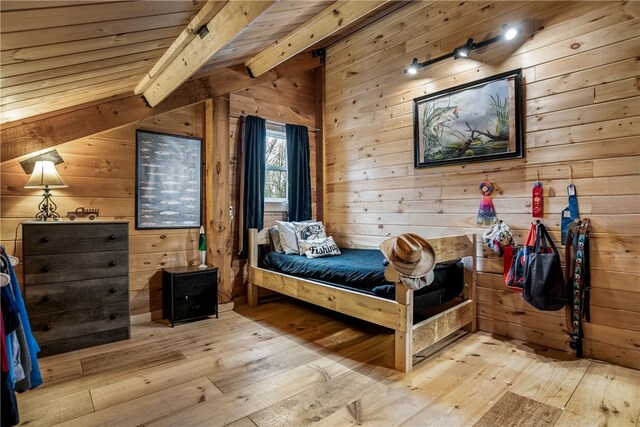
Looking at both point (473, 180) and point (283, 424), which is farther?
point (473, 180)

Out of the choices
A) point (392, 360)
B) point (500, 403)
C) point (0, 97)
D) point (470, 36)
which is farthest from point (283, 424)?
point (470, 36)

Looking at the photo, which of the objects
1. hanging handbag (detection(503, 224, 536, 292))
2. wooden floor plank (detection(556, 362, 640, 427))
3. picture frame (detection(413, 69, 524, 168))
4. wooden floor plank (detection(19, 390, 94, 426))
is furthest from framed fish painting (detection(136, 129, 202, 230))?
wooden floor plank (detection(556, 362, 640, 427))

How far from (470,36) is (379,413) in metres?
3.03

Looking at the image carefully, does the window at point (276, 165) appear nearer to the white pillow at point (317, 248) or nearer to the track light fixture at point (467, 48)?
the white pillow at point (317, 248)

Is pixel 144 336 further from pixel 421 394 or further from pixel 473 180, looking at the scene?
pixel 473 180

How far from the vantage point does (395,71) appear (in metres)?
3.53

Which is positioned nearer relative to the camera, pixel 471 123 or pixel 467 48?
pixel 467 48

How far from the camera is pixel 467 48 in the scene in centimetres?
278

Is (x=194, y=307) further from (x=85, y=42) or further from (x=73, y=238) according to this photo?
(x=85, y=42)

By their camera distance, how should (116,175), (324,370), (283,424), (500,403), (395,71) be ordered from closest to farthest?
(283,424) < (500,403) < (324,370) < (116,175) < (395,71)

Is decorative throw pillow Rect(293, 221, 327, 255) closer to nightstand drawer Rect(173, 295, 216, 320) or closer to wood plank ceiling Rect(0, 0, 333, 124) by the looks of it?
nightstand drawer Rect(173, 295, 216, 320)

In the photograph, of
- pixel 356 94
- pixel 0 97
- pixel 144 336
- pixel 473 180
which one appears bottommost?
pixel 144 336

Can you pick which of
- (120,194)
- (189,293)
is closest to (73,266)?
(120,194)

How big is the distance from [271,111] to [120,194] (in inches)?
76.6
